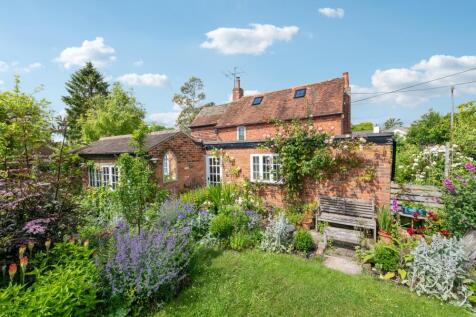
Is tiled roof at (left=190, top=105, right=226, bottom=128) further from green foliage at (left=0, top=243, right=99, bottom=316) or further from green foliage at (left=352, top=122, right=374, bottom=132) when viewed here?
green foliage at (left=352, top=122, right=374, bottom=132)

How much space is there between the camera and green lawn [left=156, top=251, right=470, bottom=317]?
3473 mm

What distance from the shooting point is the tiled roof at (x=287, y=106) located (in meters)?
17.2

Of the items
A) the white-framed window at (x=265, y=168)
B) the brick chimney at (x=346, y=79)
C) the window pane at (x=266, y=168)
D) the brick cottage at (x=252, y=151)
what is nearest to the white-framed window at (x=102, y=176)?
the brick cottage at (x=252, y=151)

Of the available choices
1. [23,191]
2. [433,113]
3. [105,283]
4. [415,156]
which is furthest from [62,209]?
[433,113]

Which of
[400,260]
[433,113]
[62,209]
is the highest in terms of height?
[433,113]

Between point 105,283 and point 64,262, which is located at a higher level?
point 64,262

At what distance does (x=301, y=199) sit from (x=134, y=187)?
5746 millimetres

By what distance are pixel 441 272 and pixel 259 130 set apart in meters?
16.3

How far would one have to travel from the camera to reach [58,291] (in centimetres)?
248

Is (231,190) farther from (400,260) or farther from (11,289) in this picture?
(11,289)

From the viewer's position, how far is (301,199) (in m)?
8.27

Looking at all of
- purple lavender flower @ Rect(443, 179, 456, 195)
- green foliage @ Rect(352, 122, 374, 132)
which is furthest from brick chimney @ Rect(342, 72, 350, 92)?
green foliage @ Rect(352, 122, 374, 132)

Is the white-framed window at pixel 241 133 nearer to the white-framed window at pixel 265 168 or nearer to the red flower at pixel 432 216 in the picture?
the white-framed window at pixel 265 168

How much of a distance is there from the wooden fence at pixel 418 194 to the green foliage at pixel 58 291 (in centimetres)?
757
